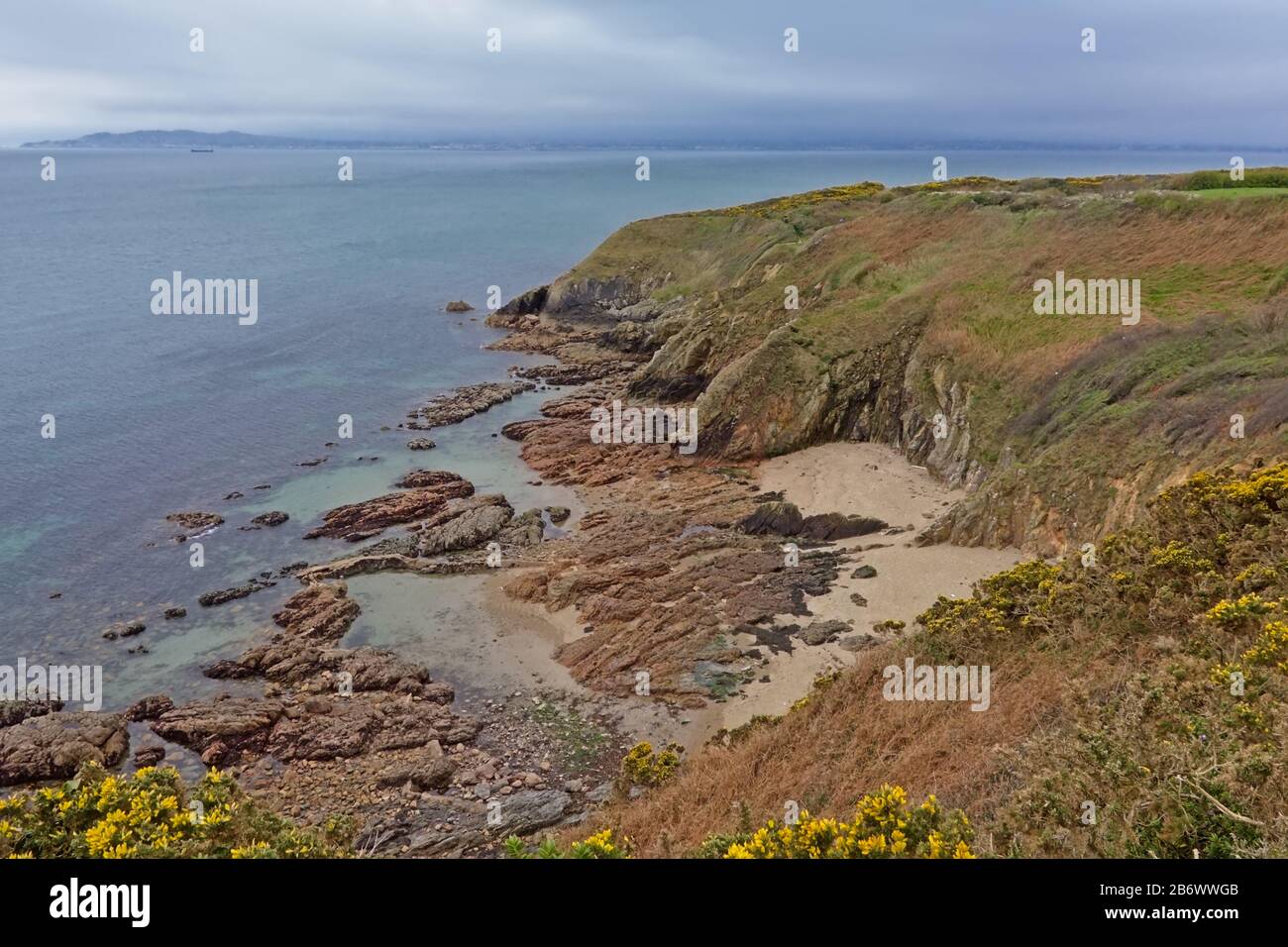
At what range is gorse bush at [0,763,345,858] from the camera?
7.41 meters

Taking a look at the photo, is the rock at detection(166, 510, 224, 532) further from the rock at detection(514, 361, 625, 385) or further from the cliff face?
the rock at detection(514, 361, 625, 385)

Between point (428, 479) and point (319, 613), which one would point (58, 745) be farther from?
point (428, 479)

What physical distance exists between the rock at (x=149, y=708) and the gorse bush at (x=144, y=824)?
51.0 ft

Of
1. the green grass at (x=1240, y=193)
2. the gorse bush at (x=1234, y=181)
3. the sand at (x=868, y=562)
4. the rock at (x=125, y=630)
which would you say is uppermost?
the gorse bush at (x=1234, y=181)

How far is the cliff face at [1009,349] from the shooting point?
23031mm

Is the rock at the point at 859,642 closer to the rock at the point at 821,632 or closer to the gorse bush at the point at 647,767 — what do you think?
the rock at the point at 821,632

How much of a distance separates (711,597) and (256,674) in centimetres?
1409

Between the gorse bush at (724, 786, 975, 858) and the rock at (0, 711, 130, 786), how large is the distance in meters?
19.4

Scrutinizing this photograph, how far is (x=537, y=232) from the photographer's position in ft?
430

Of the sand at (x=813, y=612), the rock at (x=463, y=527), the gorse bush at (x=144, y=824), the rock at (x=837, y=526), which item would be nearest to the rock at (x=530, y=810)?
the sand at (x=813, y=612)

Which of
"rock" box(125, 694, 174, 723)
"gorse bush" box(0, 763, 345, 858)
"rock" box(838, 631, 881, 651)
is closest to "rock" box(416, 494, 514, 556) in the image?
"rock" box(125, 694, 174, 723)

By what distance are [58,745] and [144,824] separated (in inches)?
657

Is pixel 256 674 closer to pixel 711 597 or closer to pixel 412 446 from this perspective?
pixel 711 597
